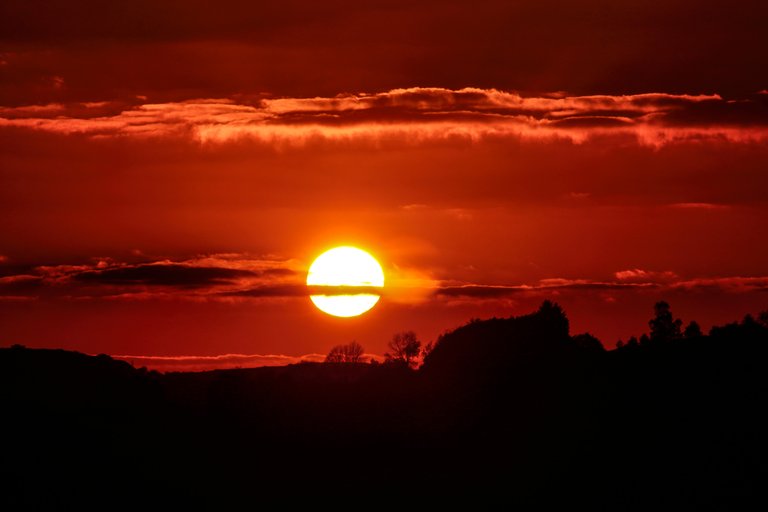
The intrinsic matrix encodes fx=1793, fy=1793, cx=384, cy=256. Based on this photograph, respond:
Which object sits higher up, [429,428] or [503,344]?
[503,344]

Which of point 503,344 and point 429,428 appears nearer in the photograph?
point 429,428

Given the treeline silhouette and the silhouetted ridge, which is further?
the silhouetted ridge

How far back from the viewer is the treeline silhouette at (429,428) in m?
146

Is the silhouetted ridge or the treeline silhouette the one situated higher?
the silhouetted ridge

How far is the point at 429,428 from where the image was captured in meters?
175

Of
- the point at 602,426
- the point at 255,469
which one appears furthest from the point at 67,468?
the point at 602,426

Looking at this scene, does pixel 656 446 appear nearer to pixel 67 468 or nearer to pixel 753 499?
pixel 753 499

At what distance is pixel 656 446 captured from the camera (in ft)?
522

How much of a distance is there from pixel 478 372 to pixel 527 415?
8233mm

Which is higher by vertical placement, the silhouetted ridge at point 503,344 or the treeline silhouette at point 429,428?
the silhouetted ridge at point 503,344

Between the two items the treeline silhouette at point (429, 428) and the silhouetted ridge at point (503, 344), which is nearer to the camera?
the treeline silhouette at point (429, 428)

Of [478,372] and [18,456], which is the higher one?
[478,372]

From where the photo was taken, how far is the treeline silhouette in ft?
478

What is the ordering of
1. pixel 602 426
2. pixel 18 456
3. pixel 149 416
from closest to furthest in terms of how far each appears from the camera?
pixel 18 456, pixel 149 416, pixel 602 426
